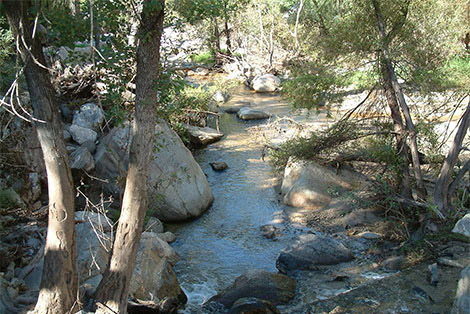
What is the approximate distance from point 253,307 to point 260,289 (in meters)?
0.72

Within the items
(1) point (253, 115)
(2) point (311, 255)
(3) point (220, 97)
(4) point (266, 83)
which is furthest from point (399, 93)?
(4) point (266, 83)

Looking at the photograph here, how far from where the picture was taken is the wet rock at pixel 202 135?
578 inches

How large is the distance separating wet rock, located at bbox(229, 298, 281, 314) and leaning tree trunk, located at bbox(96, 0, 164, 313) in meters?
1.97

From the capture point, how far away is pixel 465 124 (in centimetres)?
774

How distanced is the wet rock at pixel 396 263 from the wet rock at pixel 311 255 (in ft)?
2.24

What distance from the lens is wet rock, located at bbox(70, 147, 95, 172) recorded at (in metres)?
9.32

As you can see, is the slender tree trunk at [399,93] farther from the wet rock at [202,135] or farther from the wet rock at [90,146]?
the wet rock at [202,135]

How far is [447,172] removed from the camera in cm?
793

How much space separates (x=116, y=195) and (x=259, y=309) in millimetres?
4812

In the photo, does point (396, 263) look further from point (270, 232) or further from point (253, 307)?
point (253, 307)

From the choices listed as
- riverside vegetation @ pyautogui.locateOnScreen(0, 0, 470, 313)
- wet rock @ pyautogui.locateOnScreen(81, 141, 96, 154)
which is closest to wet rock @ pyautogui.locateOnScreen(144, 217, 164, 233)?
riverside vegetation @ pyautogui.locateOnScreen(0, 0, 470, 313)

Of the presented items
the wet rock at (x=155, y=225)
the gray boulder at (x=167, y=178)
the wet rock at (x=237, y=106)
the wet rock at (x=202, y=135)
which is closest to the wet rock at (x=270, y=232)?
the gray boulder at (x=167, y=178)

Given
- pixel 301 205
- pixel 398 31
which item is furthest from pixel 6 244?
pixel 398 31

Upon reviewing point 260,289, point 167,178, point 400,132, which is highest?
point 400,132
